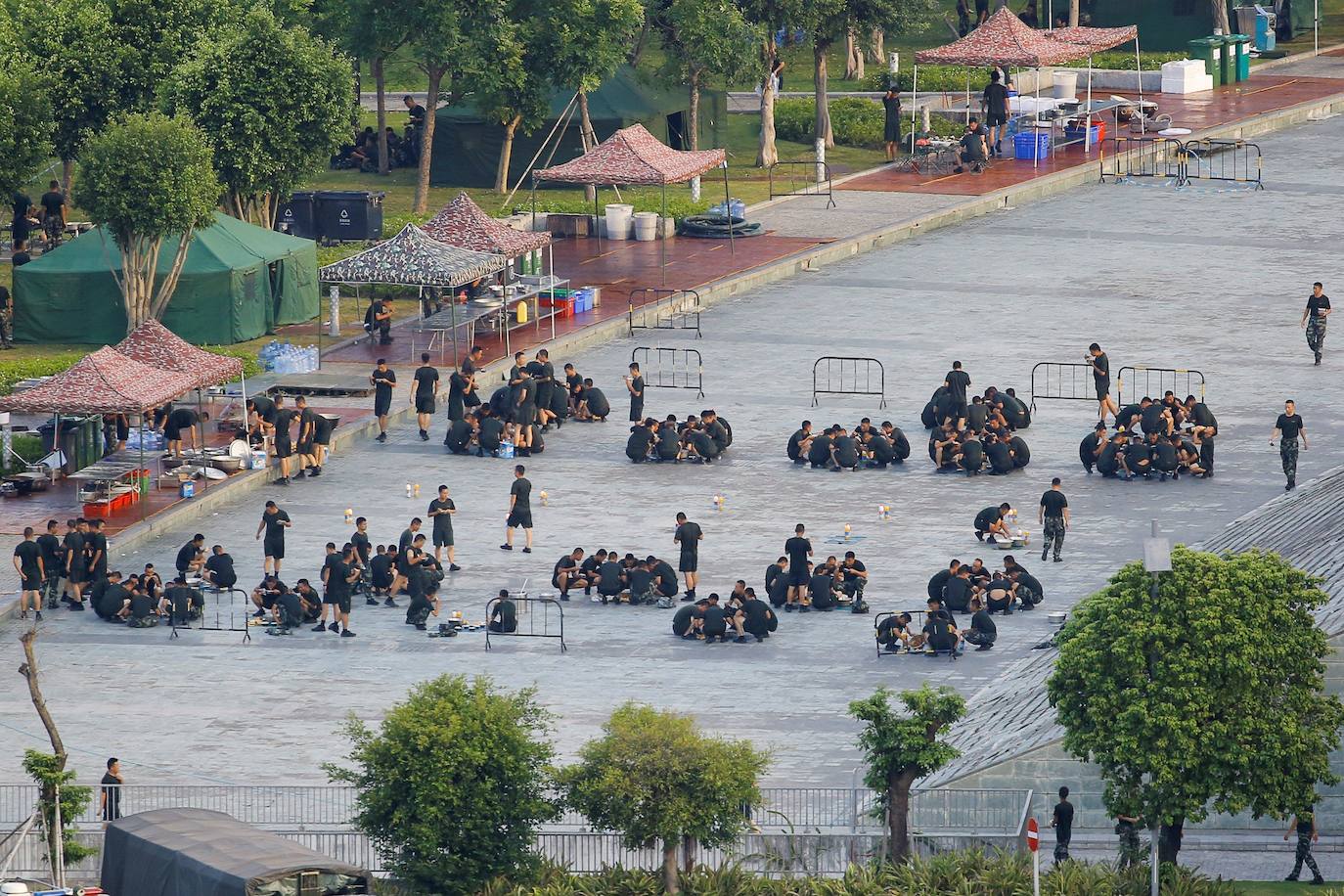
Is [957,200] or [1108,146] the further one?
[1108,146]

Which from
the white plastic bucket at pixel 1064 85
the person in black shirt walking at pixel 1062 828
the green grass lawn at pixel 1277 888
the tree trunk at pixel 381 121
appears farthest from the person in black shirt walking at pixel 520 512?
the white plastic bucket at pixel 1064 85

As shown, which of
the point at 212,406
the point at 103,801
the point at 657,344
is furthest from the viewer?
the point at 657,344

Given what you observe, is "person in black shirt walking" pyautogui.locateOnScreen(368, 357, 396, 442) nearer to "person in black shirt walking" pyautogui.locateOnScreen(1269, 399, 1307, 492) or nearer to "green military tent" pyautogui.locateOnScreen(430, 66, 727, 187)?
"person in black shirt walking" pyautogui.locateOnScreen(1269, 399, 1307, 492)

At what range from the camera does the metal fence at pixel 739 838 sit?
27094mm

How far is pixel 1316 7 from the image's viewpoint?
82.4 meters

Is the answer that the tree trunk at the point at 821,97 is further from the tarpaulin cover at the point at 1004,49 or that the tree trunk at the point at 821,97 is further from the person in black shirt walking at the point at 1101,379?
the person in black shirt walking at the point at 1101,379

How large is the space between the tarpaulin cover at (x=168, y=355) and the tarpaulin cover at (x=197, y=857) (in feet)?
49.6

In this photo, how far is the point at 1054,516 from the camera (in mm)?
36844

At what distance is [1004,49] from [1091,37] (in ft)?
13.2

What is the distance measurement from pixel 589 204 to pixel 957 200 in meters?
8.62

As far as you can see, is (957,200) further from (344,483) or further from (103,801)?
(103,801)

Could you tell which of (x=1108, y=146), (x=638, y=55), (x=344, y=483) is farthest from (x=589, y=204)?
(x=344, y=483)

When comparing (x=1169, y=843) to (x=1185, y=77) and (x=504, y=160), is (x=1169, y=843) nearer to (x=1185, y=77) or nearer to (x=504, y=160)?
(x=504, y=160)

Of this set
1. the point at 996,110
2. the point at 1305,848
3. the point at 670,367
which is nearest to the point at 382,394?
the point at 670,367
